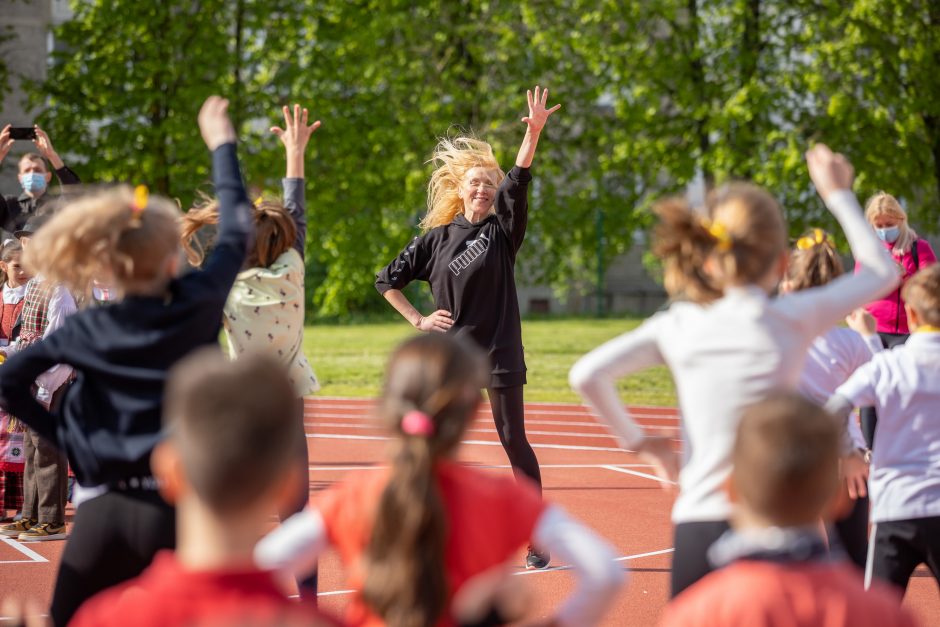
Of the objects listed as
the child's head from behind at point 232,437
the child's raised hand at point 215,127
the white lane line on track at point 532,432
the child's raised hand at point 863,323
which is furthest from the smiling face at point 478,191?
the white lane line on track at point 532,432

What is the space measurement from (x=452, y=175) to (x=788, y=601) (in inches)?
172

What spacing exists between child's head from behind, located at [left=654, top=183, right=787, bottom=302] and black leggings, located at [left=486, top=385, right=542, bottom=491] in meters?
2.87

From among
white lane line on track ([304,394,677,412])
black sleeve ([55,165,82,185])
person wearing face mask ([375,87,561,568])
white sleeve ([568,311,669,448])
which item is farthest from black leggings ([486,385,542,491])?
white lane line on track ([304,394,677,412])

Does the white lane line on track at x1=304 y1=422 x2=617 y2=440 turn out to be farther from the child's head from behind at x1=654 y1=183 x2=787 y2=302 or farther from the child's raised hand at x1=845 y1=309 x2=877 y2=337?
the child's head from behind at x1=654 y1=183 x2=787 y2=302

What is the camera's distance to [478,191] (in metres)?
6.19

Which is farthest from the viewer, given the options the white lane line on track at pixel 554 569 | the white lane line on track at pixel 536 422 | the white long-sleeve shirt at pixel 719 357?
the white lane line on track at pixel 536 422

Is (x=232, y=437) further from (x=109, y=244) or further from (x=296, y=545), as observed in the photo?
(x=109, y=244)

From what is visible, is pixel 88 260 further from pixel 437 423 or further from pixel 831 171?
pixel 831 171

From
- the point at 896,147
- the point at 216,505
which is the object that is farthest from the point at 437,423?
the point at 896,147

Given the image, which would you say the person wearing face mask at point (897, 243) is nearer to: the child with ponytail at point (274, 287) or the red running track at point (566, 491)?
the red running track at point (566, 491)

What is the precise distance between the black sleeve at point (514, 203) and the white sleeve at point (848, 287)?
2.66 m

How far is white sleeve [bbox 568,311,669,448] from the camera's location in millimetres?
3176

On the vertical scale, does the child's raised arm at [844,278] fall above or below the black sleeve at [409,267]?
above

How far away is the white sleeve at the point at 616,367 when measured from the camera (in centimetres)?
318
